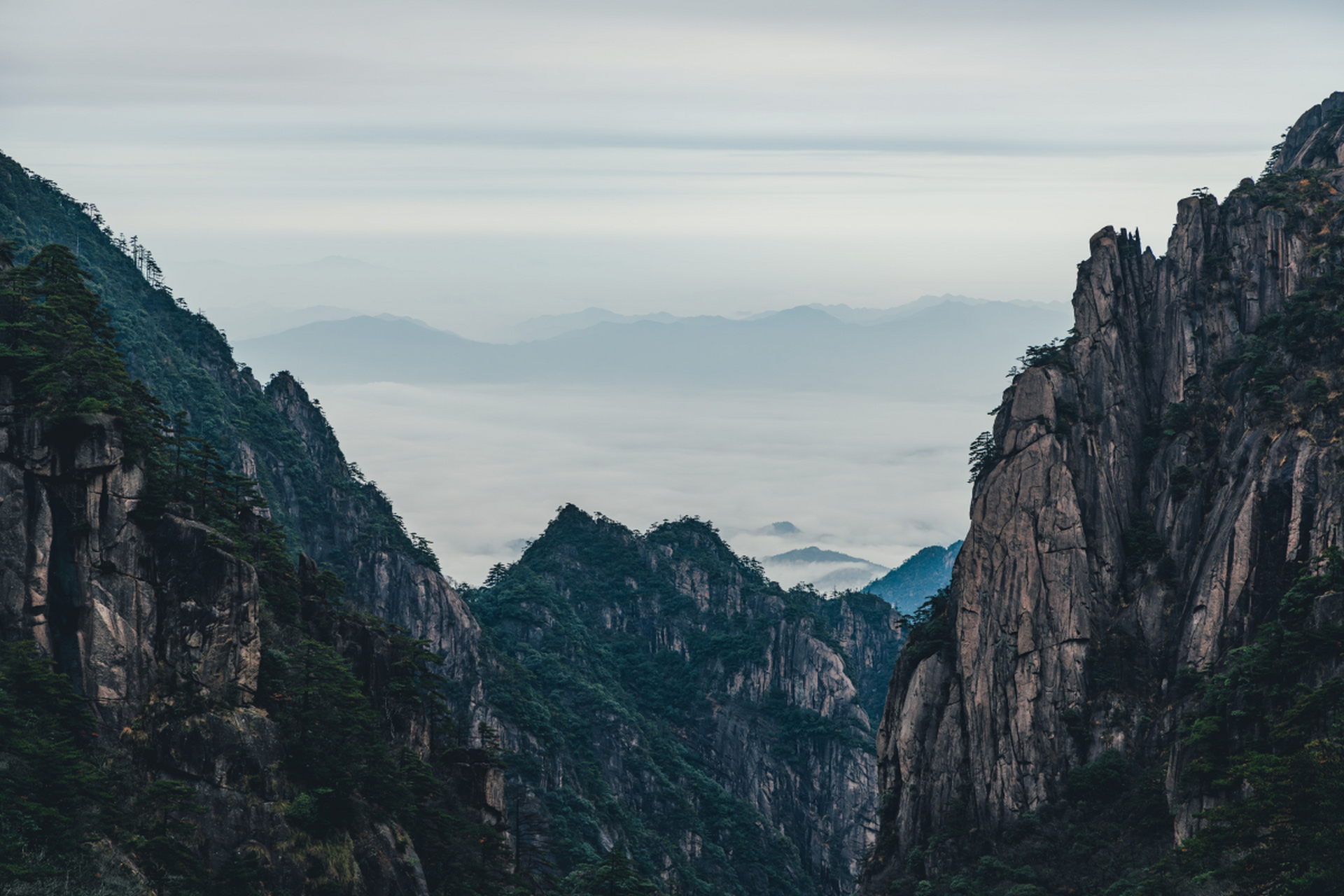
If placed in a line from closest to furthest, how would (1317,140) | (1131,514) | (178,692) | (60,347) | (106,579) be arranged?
1. (106,579)
2. (178,692)
3. (60,347)
4. (1131,514)
5. (1317,140)

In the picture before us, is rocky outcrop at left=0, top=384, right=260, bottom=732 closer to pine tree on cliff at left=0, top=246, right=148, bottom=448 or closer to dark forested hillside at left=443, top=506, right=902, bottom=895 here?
pine tree on cliff at left=0, top=246, right=148, bottom=448

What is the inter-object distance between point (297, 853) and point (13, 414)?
2840 cm

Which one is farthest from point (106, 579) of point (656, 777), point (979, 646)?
point (656, 777)

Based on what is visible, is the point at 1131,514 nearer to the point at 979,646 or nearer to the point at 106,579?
the point at 979,646

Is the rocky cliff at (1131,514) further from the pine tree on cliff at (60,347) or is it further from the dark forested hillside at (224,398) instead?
the dark forested hillside at (224,398)

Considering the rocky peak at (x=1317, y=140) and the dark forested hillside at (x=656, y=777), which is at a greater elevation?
the rocky peak at (x=1317, y=140)

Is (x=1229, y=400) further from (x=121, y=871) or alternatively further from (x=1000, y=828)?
(x=121, y=871)

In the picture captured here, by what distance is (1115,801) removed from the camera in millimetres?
84500

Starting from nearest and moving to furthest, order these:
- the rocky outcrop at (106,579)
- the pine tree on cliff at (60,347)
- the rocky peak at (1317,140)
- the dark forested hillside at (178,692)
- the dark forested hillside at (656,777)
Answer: the dark forested hillside at (178,692) < the rocky outcrop at (106,579) < the pine tree on cliff at (60,347) < the rocky peak at (1317,140) < the dark forested hillside at (656,777)

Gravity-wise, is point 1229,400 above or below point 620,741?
above

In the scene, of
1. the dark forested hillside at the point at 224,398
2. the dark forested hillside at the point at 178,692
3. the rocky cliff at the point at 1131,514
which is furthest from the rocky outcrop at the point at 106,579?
the dark forested hillside at the point at 224,398

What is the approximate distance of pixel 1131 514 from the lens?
96.0 m

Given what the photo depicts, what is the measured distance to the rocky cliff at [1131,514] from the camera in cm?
8419

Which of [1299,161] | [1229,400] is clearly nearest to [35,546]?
[1229,400]
